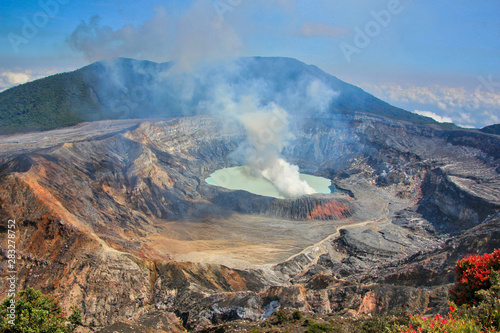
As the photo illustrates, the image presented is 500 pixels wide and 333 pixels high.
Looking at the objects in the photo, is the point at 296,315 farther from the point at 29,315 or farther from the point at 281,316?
the point at 29,315

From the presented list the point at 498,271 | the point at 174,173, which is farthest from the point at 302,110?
the point at 498,271

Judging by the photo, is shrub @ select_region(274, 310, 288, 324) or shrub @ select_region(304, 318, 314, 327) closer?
shrub @ select_region(304, 318, 314, 327)

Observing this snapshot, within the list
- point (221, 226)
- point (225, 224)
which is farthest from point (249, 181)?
point (221, 226)

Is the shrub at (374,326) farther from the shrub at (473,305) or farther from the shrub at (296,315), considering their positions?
the shrub at (296,315)

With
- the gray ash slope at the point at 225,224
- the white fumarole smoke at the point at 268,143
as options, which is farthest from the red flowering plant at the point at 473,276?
the white fumarole smoke at the point at 268,143

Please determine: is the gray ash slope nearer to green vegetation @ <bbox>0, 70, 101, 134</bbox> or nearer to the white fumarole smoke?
the white fumarole smoke

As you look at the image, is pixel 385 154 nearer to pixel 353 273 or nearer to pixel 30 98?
pixel 353 273

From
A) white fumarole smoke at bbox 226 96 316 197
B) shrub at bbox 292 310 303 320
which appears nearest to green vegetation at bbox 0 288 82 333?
shrub at bbox 292 310 303 320
